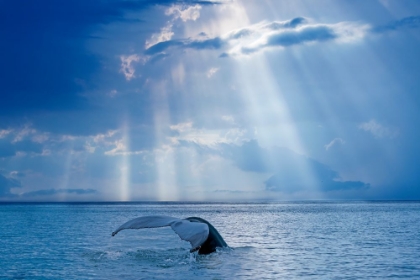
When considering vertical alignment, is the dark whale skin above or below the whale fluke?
below

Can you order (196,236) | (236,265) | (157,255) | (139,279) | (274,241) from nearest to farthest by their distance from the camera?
(196,236)
(139,279)
(236,265)
(157,255)
(274,241)

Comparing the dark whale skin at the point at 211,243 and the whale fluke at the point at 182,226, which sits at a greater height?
the whale fluke at the point at 182,226

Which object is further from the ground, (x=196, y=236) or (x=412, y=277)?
(x=196, y=236)

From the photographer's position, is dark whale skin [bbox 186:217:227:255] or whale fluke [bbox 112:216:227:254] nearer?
whale fluke [bbox 112:216:227:254]

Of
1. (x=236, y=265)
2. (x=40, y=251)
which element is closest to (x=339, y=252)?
(x=236, y=265)

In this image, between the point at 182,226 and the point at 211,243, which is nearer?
the point at 182,226

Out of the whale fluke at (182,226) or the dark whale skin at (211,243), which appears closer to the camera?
the whale fluke at (182,226)

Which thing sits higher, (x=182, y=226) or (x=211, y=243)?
(x=182, y=226)

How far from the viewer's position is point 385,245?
36.6m

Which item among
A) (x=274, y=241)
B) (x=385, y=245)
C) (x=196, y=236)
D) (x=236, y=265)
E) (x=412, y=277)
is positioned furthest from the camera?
(x=274, y=241)

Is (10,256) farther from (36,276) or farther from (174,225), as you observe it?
(174,225)

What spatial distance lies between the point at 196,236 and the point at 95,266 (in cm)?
791

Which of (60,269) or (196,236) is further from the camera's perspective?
(60,269)

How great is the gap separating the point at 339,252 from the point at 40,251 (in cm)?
1900
